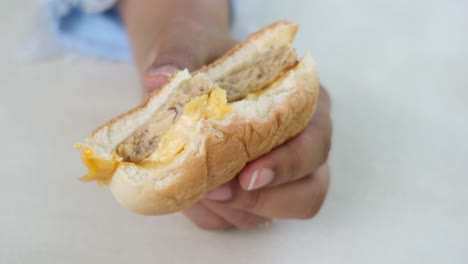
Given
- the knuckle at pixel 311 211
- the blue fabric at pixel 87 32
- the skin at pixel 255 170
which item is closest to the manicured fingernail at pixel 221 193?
the skin at pixel 255 170

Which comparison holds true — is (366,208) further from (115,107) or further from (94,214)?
(115,107)

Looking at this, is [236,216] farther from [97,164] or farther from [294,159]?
[97,164]

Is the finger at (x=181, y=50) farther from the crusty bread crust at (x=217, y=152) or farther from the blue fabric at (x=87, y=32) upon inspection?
the blue fabric at (x=87, y=32)

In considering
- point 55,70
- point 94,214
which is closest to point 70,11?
point 55,70

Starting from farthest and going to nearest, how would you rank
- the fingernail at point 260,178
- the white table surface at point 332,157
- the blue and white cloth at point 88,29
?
the blue and white cloth at point 88,29
the white table surface at point 332,157
the fingernail at point 260,178

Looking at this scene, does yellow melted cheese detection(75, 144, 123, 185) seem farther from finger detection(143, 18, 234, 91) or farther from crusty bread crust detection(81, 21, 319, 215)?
finger detection(143, 18, 234, 91)

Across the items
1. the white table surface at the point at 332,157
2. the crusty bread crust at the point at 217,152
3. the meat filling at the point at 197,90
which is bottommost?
the white table surface at the point at 332,157

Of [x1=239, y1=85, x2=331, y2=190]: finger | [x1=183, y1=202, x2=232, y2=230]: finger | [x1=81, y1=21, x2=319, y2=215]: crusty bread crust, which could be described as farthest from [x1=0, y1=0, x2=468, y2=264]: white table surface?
[x1=81, y1=21, x2=319, y2=215]: crusty bread crust
